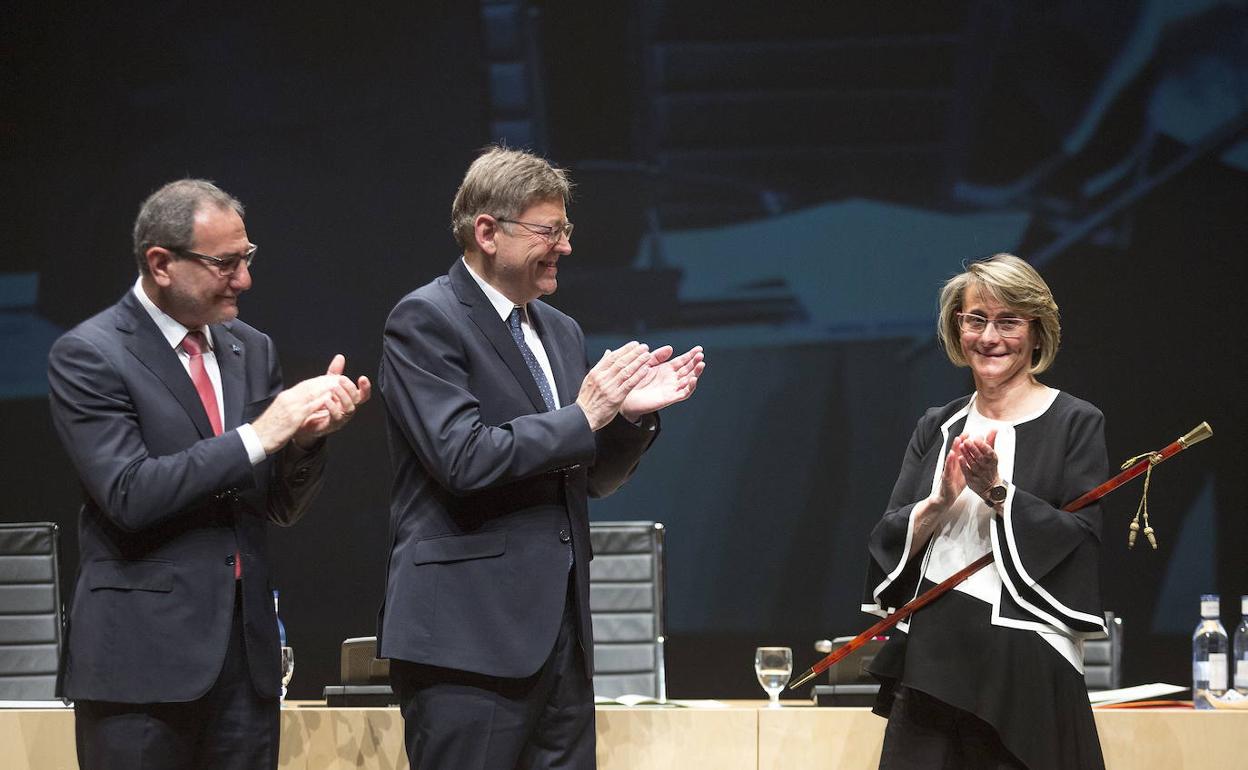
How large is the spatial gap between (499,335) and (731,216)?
9.12 feet

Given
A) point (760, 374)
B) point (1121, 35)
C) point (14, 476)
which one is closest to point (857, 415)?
point (760, 374)

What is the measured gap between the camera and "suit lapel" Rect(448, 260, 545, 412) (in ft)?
7.37

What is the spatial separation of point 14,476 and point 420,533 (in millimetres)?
3605

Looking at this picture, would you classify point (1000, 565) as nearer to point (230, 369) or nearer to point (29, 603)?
point (230, 369)

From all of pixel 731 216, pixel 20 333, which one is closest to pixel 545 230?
pixel 731 216

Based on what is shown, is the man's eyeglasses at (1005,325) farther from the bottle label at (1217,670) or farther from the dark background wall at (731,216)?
the dark background wall at (731,216)

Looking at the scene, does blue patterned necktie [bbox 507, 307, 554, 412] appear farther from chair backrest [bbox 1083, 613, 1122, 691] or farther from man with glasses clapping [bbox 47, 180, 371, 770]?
chair backrest [bbox 1083, 613, 1122, 691]

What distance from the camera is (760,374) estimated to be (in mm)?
4887

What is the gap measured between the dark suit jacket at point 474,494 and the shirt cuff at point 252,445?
0.23 meters

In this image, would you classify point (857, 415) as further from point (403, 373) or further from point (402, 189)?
point (403, 373)

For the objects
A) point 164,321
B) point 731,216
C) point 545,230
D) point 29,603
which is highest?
point 731,216

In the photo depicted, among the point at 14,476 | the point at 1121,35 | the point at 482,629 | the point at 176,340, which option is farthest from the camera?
the point at 14,476

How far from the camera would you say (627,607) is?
3.51 meters

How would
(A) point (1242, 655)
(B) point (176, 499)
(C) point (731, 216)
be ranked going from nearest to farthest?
(B) point (176, 499)
(A) point (1242, 655)
(C) point (731, 216)
